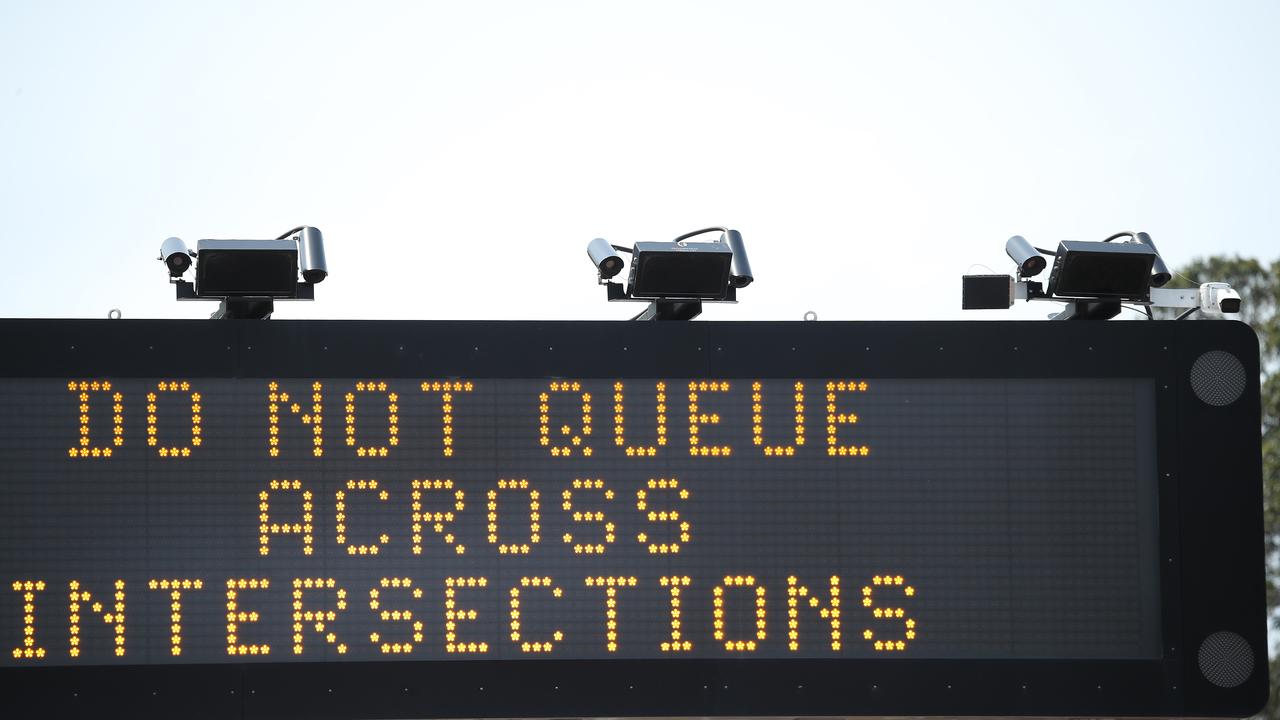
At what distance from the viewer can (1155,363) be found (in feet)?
22.0

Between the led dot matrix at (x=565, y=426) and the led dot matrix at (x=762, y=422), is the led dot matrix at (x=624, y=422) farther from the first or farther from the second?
the led dot matrix at (x=762, y=422)

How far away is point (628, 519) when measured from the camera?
6.46 metres

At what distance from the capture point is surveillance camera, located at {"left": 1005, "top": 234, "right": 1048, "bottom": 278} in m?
7.02

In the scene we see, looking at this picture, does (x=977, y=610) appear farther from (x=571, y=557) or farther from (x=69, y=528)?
(x=69, y=528)

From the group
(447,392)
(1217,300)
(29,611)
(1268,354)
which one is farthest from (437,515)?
(1268,354)

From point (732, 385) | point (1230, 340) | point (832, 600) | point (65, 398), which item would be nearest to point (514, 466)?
point (732, 385)

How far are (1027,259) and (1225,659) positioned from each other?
1.81 meters

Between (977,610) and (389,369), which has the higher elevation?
(389,369)

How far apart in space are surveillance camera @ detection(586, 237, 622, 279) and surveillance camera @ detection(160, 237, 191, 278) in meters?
1.66

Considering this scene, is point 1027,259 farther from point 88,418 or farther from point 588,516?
point 88,418

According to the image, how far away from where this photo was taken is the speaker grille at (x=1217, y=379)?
669cm

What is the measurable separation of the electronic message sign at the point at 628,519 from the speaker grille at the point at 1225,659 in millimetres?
12

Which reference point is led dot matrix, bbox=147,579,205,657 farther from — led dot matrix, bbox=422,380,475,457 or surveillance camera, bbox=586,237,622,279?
surveillance camera, bbox=586,237,622,279

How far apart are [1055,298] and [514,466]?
7.79ft
